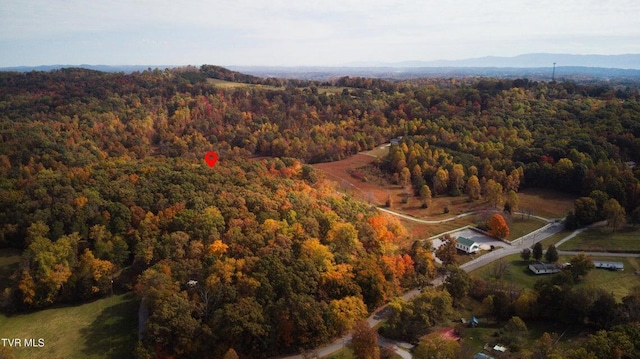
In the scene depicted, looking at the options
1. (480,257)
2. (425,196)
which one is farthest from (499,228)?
(425,196)

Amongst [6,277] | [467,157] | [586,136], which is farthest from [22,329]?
[586,136]

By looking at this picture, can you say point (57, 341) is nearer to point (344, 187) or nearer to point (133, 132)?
point (344, 187)

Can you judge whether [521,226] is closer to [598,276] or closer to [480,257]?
[480,257]

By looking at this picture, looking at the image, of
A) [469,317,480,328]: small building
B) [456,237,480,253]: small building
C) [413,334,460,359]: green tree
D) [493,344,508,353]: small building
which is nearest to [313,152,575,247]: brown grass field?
[456,237,480,253]: small building

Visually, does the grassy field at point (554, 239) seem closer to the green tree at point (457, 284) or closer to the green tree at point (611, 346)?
the green tree at point (457, 284)

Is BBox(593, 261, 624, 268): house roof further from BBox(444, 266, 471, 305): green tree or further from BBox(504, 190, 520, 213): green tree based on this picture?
BBox(444, 266, 471, 305): green tree

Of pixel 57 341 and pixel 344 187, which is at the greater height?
pixel 344 187
